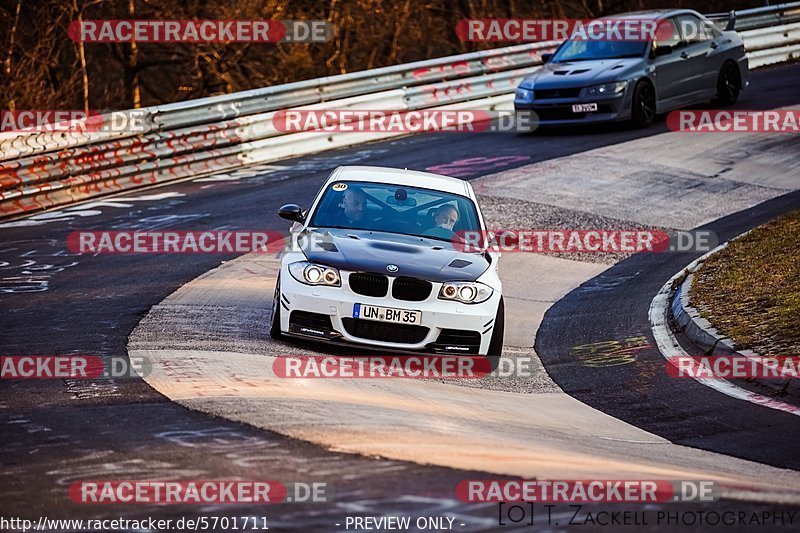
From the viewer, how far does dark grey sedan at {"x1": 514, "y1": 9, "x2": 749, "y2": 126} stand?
66.3 ft

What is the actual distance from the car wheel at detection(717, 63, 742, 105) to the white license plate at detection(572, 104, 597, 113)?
3.31m

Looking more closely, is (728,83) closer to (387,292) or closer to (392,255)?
(392,255)

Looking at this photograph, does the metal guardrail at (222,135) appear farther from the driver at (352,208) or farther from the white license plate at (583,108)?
the driver at (352,208)

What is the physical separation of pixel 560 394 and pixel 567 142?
11.6 meters

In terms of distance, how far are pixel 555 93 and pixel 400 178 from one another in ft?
32.3

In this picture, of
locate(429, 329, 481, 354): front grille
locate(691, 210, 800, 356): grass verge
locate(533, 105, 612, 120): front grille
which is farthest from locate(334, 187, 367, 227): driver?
locate(533, 105, 612, 120): front grille

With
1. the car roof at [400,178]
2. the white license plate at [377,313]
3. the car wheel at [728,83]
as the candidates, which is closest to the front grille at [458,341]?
the white license plate at [377,313]

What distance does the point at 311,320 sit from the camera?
9.62m

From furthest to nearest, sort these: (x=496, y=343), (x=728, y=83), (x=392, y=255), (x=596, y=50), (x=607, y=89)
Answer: (x=728, y=83)
(x=596, y=50)
(x=607, y=89)
(x=496, y=343)
(x=392, y=255)

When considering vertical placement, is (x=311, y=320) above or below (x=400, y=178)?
below

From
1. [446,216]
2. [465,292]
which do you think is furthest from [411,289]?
[446,216]

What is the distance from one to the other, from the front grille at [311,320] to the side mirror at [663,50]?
42.2 feet

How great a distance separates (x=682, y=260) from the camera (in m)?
Answer: 14.8

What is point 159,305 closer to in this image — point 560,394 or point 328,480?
point 560,394
